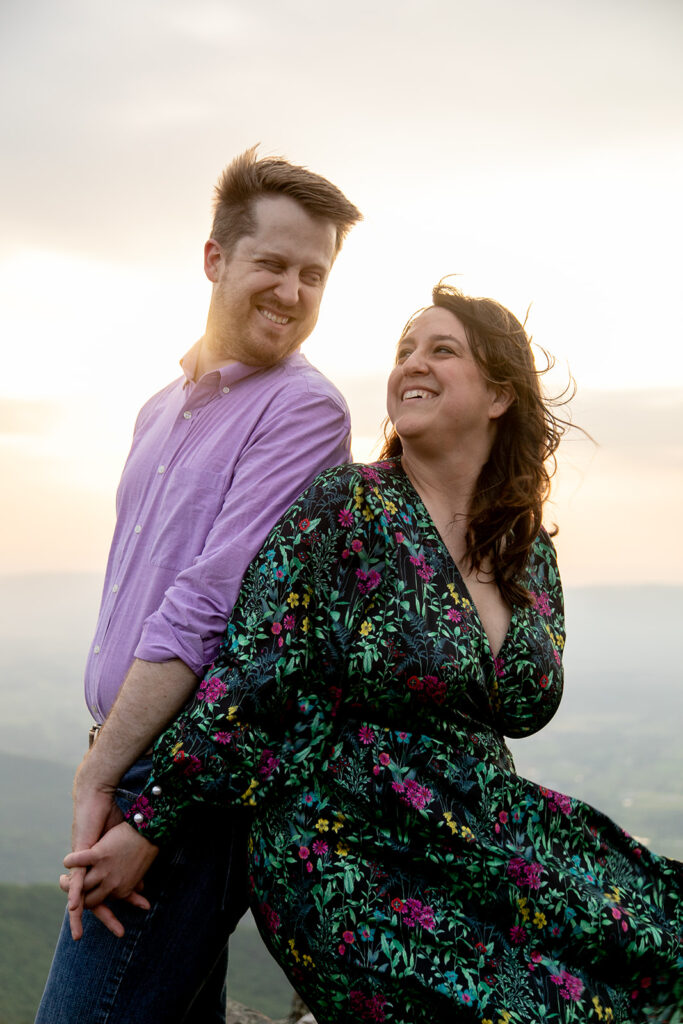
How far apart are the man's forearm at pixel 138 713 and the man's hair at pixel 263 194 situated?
47.1 inches

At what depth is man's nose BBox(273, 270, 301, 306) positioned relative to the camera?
7.66 feet

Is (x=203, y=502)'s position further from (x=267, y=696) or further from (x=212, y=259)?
(x=212, y=259)

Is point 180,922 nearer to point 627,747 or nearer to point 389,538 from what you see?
point 389,538

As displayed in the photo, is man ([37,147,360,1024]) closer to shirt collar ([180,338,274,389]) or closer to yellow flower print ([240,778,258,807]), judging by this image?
shirt collar ([180,338,274,389])

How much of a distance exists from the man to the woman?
86 mm

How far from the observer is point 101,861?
1.95 meters

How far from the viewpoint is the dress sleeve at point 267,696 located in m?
1.92

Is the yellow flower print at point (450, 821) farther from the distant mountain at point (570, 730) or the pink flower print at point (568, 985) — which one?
the distant mountain at point (570, 730)

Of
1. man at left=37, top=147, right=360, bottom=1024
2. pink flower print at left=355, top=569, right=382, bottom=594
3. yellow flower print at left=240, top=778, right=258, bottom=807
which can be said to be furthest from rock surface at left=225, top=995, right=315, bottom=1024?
pink flower print at left=355, top=569, right=382, bottom=594

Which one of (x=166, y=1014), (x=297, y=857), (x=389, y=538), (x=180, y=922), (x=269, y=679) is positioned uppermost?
(x=389, y=538)

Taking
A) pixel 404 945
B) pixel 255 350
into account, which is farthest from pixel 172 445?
pixel 404 945

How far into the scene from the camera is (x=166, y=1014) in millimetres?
2045

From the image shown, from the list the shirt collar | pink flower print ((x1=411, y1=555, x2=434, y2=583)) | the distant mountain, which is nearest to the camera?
pink flower print ((x1=411, y1=555, x2=434, y2=583))

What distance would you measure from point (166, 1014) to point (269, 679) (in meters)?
0.87
